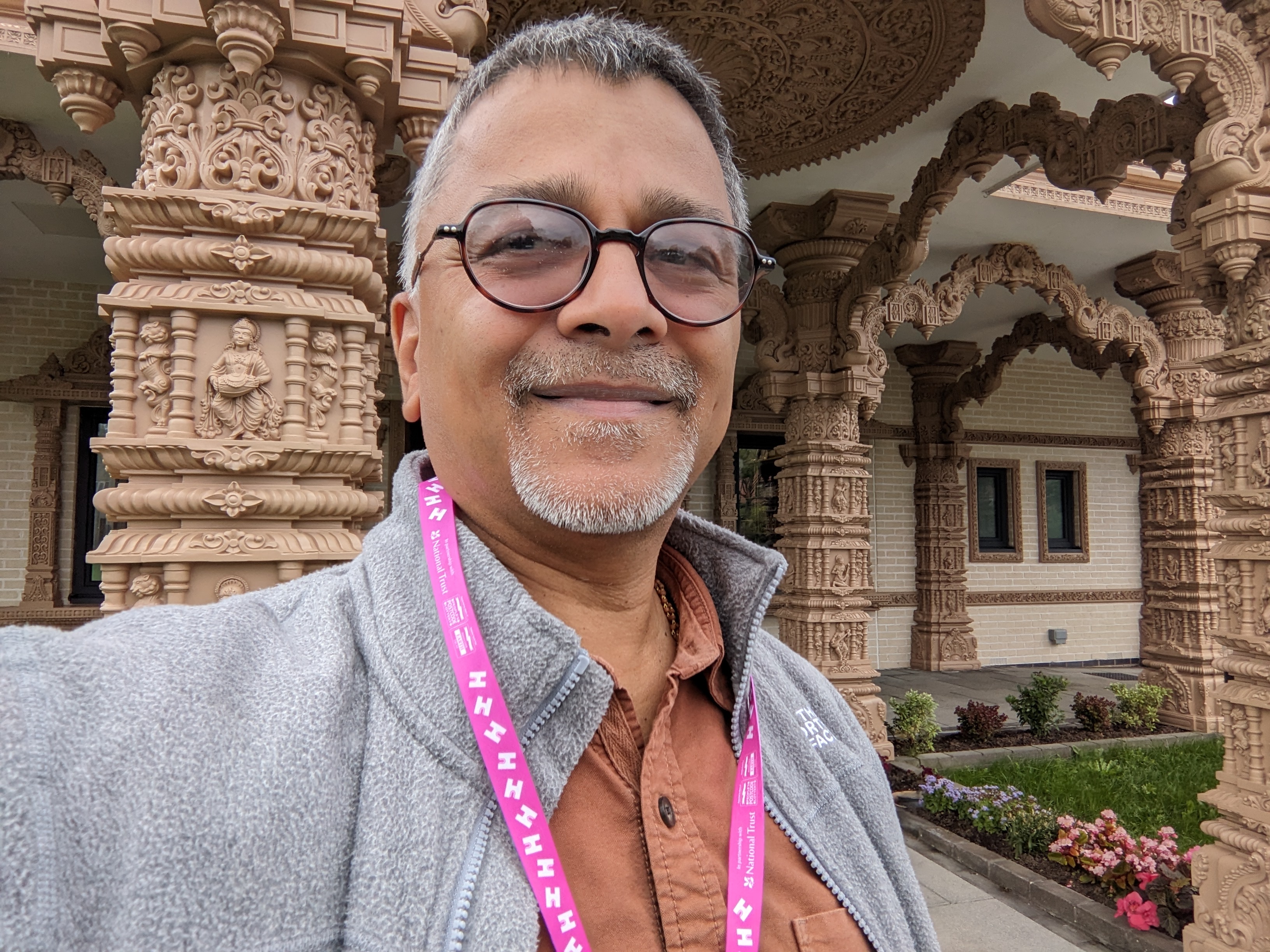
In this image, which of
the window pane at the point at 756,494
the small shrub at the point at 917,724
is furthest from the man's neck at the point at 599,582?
the window pane at the point at 756,494

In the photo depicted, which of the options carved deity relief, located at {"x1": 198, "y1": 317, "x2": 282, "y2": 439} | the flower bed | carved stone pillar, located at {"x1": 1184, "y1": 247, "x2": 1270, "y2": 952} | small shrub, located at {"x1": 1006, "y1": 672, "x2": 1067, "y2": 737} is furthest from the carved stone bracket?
small shrub, located at {"x1": 1006, "y1": 672, "x2": 1067, "y2": 737}

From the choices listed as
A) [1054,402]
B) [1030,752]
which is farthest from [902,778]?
[1054,402]

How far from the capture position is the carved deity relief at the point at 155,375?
2.13m

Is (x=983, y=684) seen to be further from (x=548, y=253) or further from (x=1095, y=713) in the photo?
(x=548, y=253)

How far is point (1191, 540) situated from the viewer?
23.7ft

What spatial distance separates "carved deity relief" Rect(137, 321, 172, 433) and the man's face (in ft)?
5.15

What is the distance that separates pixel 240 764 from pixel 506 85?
865mm

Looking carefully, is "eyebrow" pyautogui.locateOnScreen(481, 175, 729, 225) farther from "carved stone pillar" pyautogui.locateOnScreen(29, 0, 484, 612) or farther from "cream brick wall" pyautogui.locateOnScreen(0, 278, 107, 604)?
"cream brick wall" pyautogui.locateOnScreen(0, 278, 107, 604)

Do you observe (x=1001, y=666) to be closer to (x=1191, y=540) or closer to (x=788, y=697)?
(x=1191, y=540)

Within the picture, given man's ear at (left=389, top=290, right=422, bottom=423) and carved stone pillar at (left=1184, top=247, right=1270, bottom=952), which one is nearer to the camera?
man's ear at (left=389, top=290, right=422, bottom=423)

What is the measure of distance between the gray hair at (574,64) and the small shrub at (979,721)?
7051 mm

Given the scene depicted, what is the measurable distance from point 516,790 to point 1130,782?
23.4ft

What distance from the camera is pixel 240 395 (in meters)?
2.18

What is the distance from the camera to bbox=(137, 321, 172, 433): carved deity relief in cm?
213
